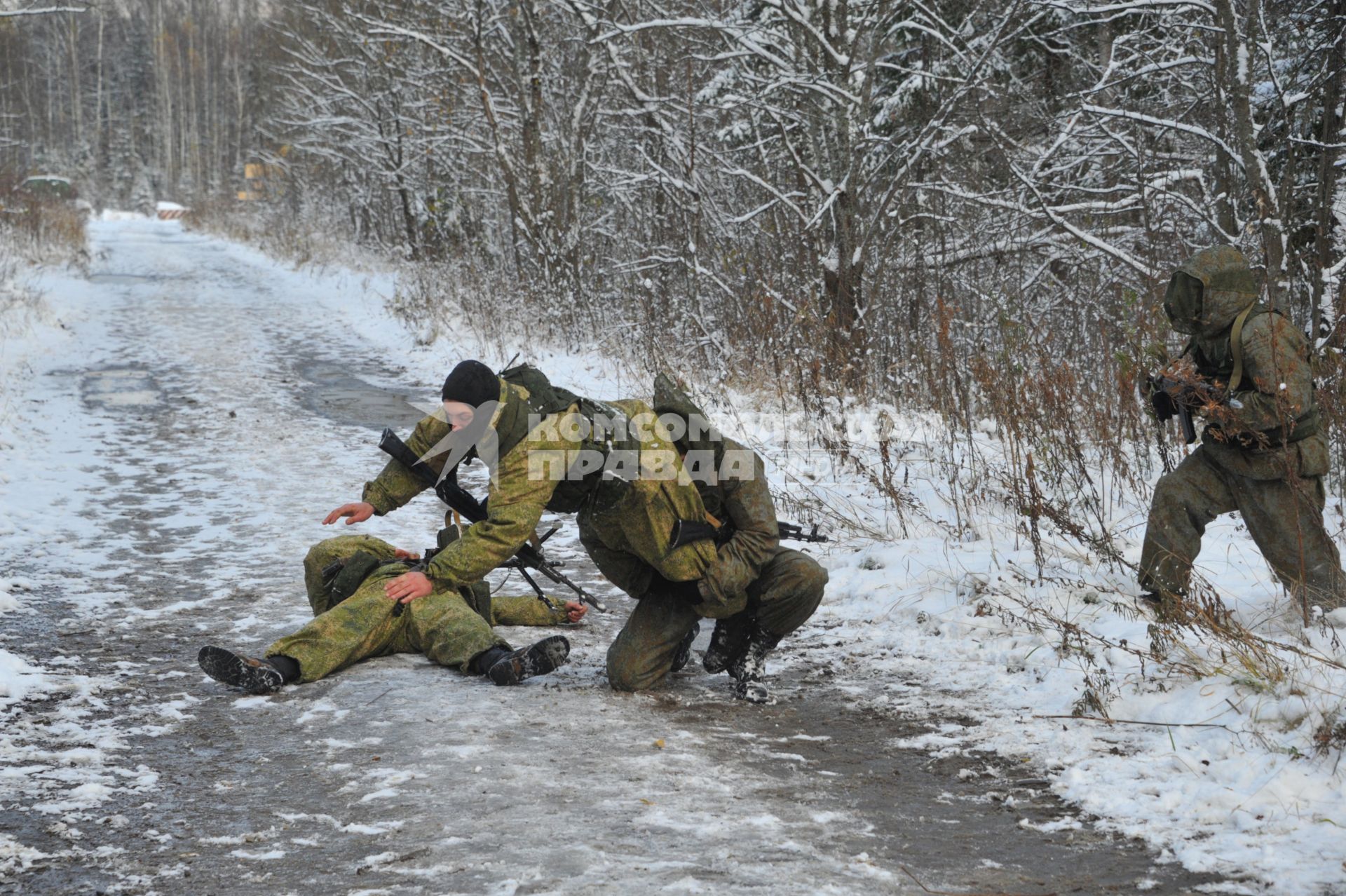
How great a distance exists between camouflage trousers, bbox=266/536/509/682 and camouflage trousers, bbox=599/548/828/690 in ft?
1.74

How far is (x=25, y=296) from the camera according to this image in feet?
47.7

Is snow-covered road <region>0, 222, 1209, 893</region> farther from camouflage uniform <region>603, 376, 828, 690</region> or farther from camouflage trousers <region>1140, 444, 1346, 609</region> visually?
camouflage trousers <region>1140, 444, 1346, 609</region>

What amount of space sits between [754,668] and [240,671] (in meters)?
2.01

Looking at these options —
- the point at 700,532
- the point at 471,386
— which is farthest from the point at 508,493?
the point at 700,532

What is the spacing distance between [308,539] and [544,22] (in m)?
10.1

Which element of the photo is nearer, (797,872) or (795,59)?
(797,872)

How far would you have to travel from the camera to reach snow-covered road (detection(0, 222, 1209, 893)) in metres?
2.85

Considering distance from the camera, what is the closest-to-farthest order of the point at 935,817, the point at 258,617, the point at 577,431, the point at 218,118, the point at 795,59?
the point at 935,817 < the point at 577,431 < the point at 258,617 < the point at 795,59 < the point at 218,118

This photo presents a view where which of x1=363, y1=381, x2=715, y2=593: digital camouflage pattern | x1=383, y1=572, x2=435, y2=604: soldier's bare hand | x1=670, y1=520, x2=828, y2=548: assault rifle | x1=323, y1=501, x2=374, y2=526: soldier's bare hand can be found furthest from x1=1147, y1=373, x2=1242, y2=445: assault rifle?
x1=323, y1=501, x2=374, y2=526: soldier's bare hand

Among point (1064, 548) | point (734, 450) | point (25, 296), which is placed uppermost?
point (25, 296)

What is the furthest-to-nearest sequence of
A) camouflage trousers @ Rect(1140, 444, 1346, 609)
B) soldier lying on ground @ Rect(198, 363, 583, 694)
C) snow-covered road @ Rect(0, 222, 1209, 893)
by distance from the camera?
camouflage trousers @ Rect(1140, 444, 1346, 609)
soldier lying on ground @ Rect(198, 363, 583, 694)
snow-covered road @ Rect(0, 222, 1209, 893)

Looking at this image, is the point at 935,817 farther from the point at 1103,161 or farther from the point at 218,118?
the point at 218,118

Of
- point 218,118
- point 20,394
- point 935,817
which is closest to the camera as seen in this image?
point 935,817

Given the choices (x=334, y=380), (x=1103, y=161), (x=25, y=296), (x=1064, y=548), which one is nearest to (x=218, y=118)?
(x=25, y=296)
